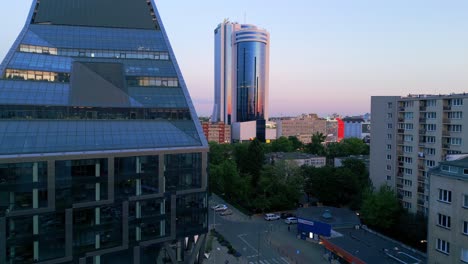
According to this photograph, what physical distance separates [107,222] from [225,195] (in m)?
53.7

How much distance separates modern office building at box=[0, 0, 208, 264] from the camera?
3416cm

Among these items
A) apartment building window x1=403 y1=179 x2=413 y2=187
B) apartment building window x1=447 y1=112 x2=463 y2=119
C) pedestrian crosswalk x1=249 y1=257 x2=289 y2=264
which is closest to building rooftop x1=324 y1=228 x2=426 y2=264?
pedestrian crosswalk x1=249 y1=257 x2=289 y2=264

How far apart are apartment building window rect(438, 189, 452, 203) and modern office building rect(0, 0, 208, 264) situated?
26371mm

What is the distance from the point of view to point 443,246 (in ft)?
78.7

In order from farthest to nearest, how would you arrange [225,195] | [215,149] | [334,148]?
1. [334,148]
2. [215,149]
3. [225,195]

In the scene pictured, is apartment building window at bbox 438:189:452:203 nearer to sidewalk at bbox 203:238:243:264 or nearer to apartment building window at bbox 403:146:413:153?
sidewalk at bbox 203:238:243:264

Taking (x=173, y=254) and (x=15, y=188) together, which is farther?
(x=173, y=254)

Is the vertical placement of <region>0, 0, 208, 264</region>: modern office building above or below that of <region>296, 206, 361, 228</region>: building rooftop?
above

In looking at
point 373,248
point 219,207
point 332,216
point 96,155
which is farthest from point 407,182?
point 96,155

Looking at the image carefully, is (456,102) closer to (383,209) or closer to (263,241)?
(383,209)

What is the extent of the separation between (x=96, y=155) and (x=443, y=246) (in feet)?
109

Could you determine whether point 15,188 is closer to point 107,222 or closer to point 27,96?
point 107,222

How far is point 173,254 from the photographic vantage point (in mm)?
41938

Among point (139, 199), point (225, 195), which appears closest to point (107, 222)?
point (139, 199)
